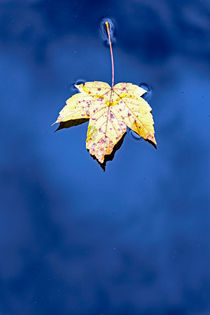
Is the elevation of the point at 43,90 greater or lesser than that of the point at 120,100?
greater

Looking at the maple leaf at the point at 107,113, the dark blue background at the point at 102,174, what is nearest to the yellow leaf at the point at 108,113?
the maple leaf at the point at 107,113

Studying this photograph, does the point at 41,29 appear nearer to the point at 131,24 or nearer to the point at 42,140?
the point at 131,24

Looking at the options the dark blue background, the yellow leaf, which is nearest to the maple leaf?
the yellow leaf

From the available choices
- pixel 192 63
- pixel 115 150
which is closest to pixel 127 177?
pixel 115 150

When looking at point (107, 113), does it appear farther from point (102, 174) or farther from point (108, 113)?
point (102, 174)

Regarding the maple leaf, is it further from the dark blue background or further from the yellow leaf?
the dark blue background

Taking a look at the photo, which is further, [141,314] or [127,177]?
[127,177]
